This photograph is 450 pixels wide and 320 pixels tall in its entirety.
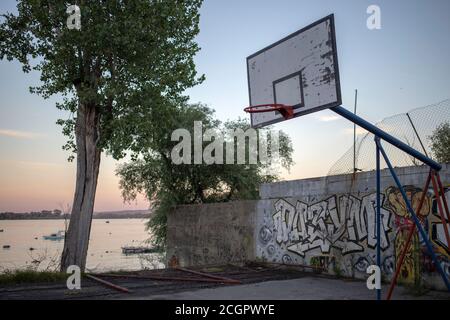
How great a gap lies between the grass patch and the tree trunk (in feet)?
11.5

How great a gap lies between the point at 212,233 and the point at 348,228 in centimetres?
758

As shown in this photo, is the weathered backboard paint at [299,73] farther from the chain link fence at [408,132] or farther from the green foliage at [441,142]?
the green foliage at [441,142]

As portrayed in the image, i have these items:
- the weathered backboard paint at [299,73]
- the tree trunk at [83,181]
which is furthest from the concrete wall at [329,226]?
the tree trunk at [83,181]

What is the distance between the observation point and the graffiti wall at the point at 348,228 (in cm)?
1000

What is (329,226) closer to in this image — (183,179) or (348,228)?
(348,228)

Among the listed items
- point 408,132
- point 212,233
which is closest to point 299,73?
point 408,132

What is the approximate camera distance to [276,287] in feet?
33.9

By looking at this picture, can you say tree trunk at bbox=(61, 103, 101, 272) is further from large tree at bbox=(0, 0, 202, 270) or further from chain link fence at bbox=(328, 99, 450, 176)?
chain link fence at bbox=(328, 99, 450, 176)

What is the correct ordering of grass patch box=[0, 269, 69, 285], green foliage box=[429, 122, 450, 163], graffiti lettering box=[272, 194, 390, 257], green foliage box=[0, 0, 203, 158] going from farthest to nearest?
green foliage box=[0, 0, 203, 158]
graffiti lettering box=[272, 194, 390, 257]
green foliage box=[429, 122, 450, 163]
grass patch box=[0, 269, 69, 285]

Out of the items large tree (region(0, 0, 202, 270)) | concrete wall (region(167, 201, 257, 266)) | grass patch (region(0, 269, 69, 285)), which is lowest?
grass patch (region(0, 269, 69, 285))

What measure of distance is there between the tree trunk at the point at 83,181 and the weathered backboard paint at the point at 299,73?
7470mm

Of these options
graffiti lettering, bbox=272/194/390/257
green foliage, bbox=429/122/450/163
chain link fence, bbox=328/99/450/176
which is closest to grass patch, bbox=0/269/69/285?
graffiti lettering, bbox=272/194/390/257

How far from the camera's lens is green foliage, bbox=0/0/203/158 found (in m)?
14.3
